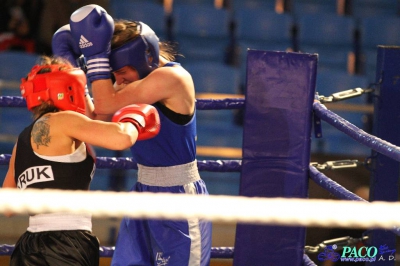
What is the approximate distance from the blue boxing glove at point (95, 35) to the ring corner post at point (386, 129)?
3.82 feet

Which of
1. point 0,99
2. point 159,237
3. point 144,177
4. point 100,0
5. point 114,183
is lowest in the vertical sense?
point 114,183

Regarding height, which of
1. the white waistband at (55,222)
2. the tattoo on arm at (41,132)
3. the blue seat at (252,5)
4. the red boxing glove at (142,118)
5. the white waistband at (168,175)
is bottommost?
the white waistband at (55,222)

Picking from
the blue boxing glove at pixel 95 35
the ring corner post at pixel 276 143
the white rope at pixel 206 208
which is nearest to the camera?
the white rope at pixel 206 208

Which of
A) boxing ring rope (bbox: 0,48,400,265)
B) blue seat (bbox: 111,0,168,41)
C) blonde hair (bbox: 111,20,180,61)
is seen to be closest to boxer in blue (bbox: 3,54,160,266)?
blonde hair (bbox: 111,20,180,61)

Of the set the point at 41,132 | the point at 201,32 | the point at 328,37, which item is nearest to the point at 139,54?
the point at 41,132

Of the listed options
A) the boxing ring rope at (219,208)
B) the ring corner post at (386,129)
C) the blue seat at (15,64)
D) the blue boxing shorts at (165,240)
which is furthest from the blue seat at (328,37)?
the boxing ring rope at (219,208)

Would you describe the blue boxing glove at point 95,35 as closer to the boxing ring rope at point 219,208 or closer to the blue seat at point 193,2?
the boxing ring rope at point 219,208

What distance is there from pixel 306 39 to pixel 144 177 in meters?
4.03

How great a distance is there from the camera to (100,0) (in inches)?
223

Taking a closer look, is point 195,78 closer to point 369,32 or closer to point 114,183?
point 114,183

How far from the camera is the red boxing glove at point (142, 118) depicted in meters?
2.04

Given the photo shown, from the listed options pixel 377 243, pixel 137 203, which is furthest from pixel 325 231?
pixel 137 203

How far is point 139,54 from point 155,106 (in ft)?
0.63

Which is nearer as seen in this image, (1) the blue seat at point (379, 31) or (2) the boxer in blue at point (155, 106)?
(2) the boxer in blue at point (155, 106)
